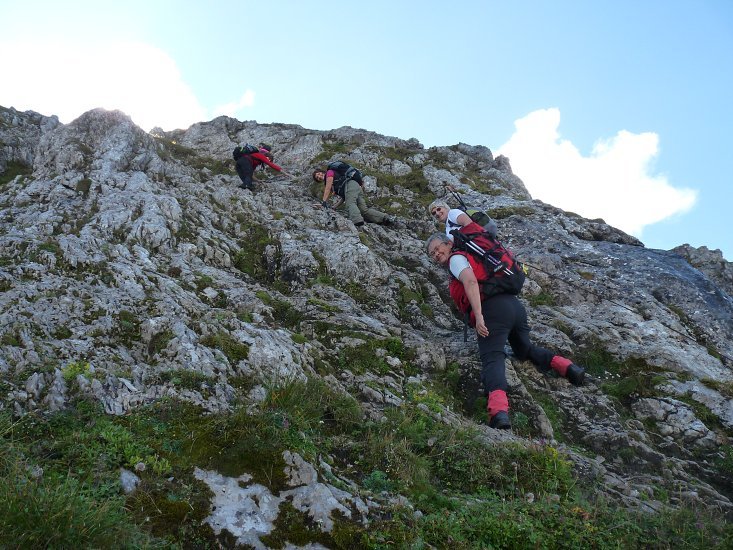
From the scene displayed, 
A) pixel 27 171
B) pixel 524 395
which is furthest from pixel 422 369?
pixel 27 171

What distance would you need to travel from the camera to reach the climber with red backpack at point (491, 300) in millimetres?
9133

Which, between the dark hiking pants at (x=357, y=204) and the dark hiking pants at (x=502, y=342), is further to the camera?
the dark hiking pants at (x=357, y=204)

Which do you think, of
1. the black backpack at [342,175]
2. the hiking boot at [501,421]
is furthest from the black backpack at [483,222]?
the black backpack at [342,175]

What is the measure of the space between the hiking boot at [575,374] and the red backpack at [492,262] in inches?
79.5

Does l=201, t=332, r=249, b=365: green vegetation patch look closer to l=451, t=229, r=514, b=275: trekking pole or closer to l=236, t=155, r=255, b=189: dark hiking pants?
l=451, t=229, r=514, b=275: trekking pole

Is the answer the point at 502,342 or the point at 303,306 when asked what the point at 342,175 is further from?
the point at 502,342

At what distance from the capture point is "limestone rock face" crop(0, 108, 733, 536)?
23.0ft

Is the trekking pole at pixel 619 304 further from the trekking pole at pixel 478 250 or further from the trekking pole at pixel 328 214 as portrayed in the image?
the trekking pole at pixel 328 214

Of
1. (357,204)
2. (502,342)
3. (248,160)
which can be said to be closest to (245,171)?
(248,160)

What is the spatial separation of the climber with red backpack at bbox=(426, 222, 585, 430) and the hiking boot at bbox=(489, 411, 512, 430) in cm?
35

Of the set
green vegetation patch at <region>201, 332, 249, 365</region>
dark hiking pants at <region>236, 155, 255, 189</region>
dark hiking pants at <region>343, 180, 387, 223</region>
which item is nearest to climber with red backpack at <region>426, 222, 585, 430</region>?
green vegetation patch at <region>201, 332, 249, 365</region>

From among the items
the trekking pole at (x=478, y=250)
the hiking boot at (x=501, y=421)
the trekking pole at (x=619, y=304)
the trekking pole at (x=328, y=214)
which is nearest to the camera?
the hiking boot at (x=501, y=421)

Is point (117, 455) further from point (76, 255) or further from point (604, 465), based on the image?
point (604, 465)

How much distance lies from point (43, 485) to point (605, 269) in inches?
586
